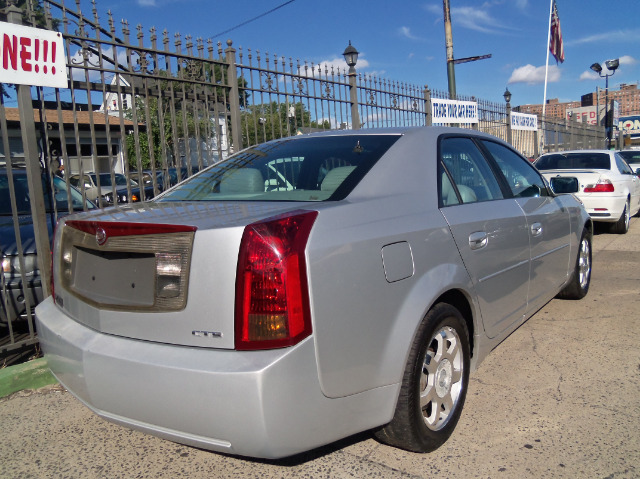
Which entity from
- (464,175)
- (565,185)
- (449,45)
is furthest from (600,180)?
(464,175)

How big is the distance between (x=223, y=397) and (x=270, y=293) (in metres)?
0.39

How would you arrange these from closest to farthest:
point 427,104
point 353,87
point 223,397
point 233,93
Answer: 1. point 223,397
2. point 233,93
3. point 353,87
4. point 427,104

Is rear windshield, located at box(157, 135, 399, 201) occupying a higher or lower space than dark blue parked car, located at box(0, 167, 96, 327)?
higher

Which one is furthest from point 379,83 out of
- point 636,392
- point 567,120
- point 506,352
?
point 567,120

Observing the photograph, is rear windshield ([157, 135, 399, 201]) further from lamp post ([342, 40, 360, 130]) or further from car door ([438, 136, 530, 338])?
lamp post ([342, 40, 360, 130])

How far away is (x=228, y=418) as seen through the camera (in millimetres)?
1922

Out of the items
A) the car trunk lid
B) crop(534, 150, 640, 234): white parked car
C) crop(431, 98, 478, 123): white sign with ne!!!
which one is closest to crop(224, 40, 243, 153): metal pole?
the car trunk lid

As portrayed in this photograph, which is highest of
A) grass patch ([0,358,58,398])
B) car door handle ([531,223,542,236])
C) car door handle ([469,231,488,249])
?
car door handle ([469,231,488,249])

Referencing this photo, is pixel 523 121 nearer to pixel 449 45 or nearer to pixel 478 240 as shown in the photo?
pixel 449 45

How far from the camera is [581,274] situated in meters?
5.12

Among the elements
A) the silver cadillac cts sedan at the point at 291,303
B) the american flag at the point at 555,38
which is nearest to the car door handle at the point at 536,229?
the silver cadillac cts sedan at the point at 291,303

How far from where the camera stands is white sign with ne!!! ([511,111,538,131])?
14.5m

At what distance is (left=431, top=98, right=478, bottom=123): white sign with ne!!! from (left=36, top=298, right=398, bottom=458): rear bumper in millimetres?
9067

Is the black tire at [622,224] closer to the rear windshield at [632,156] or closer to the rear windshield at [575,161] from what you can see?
the rear windshield at [575,161]
